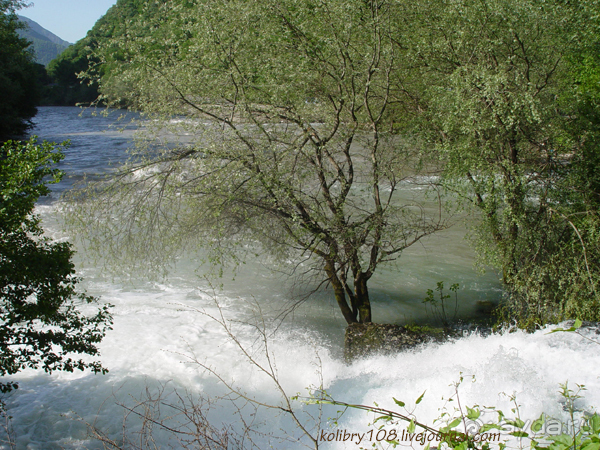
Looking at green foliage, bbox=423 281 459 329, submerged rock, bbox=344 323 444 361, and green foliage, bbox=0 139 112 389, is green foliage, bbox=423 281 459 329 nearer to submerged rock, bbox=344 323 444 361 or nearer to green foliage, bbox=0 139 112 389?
submerged rock, bbox=344 323 444 361

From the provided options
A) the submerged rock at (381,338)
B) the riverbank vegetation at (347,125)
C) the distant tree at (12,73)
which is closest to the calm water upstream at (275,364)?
the submerged rock at (381,338)

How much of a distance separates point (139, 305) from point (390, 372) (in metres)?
5.29

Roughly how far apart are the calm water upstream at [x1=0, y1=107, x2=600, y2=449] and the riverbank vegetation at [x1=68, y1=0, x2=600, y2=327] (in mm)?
1232

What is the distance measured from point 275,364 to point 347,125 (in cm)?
420

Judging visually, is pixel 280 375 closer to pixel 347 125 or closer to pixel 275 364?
pixel 275 364

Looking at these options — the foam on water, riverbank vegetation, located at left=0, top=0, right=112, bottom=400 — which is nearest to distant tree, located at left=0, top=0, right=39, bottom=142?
the foam on water

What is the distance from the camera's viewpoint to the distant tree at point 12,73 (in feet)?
69.9

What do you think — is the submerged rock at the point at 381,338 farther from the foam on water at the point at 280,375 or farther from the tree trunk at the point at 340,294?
the tree trunk at the point at 340,294

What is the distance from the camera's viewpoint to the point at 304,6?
23.7 ft

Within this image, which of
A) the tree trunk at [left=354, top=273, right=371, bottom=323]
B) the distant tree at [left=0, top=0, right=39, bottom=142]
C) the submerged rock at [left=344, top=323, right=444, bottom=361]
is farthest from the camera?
the distant tree at [left=0, top=0, right=39, bottom=142]

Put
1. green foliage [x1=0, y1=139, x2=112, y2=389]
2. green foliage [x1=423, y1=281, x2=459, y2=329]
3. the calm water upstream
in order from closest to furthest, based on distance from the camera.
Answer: green foliage [x1=0, y1=139, x2=112, y2=389] < the calm water upstream < green foliage [x1=423, y1=281, x2=459, y2=329]

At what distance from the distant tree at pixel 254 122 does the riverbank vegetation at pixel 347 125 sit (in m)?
0.03

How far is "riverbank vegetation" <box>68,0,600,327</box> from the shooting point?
6840 mm

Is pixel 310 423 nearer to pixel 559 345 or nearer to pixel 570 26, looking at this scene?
pixel 559 345
